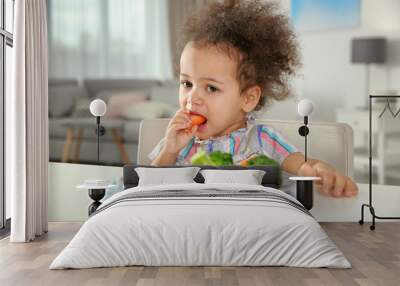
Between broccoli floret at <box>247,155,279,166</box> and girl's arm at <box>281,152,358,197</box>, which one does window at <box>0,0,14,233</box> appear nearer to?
broccoli floret at <box>247,155,279,166</box>

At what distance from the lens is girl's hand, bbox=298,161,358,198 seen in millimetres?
6855

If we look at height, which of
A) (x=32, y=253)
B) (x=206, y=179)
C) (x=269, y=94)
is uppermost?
Answer: (x=269, y=94)

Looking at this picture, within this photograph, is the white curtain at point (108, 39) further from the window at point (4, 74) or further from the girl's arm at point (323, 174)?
the girl's arm at point (323, 174)

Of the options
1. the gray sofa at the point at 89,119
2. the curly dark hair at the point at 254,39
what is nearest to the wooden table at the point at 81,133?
the gray sofa at the point at 89,119

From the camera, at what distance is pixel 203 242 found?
466 cm

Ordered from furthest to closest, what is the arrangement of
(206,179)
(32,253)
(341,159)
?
(341,159) → (206,179) → (32,253)

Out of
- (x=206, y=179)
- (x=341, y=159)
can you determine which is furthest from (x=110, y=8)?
(x=341, y=159)

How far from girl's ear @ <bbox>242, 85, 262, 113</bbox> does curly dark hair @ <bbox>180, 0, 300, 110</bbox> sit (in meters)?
0.04

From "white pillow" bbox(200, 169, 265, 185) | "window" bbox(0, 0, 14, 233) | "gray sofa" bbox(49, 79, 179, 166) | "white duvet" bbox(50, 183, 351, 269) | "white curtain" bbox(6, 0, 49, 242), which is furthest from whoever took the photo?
"gray sofa" bbox(49, 79, 179, 166)

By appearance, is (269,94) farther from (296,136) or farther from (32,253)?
(32,253)

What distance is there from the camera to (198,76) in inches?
265

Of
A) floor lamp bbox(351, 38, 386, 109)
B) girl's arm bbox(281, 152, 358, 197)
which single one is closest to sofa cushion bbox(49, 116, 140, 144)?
girl's arm bbox(281, 152, 358, 197)

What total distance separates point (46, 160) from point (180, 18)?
191 cm

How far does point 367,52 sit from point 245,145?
146 cm
